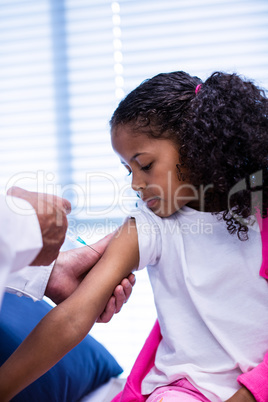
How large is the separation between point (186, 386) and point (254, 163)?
1.97 ft

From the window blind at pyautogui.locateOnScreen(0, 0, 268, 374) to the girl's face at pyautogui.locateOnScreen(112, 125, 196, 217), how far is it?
89cm

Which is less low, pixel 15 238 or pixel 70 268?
pixel 15 238

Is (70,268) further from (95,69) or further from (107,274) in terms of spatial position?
(95,69)

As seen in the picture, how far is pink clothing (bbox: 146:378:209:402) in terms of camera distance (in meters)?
0.98

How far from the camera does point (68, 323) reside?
96cm

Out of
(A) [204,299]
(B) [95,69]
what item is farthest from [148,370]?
(B) [95,69]

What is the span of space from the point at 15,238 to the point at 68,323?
30 cm

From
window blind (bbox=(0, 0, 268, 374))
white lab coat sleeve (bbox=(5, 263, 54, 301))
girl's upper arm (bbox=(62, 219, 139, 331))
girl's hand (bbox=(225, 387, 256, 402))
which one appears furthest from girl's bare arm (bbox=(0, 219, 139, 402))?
window blind (bbox=(0, 0, 268, 374))

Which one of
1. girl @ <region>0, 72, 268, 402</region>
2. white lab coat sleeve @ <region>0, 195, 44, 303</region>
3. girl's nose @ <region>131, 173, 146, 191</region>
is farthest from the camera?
girl's nose @ <region>131, 173, 146, 191</region>

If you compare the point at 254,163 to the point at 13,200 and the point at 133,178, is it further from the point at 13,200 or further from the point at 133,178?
the point at 13,200

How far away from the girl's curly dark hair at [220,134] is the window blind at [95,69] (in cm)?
91

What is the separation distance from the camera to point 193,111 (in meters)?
1.15

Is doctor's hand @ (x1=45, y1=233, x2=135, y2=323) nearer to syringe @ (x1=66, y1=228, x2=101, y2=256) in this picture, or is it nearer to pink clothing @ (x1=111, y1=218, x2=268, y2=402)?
syringe @ (x1=66, y1=228, x2=101, y2=256)

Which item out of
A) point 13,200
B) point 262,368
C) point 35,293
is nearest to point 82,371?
point 35,293
